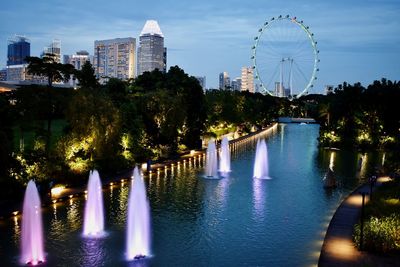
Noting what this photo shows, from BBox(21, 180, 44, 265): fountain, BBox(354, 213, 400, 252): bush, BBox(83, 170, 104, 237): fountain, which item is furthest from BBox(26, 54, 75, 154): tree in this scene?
BBox(354, 213, 400, 252): bush

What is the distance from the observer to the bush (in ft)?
57.9

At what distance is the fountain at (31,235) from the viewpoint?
17578 mm

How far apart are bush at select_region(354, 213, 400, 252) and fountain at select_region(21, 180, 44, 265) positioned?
12.8 metres

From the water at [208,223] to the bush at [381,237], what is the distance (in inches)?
82.1

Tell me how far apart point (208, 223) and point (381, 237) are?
8385mm

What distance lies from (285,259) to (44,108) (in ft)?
71.8

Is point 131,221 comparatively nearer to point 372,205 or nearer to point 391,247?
point 391,247

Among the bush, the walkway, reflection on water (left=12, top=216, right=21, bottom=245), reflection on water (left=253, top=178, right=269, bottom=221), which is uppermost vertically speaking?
the bush

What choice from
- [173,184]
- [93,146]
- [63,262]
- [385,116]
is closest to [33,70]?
[93,146]

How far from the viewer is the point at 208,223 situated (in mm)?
22750

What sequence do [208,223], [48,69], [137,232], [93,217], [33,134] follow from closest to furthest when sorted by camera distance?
[137,232], [93,217], [208,223], [48,69], [33,134]

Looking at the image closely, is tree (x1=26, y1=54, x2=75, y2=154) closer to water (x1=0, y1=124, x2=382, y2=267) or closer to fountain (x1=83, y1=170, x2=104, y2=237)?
water (x1=0, y1=124, x2=382, y2=267)

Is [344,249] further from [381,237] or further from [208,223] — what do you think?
[208,223]

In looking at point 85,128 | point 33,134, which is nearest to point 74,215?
point 85,128
